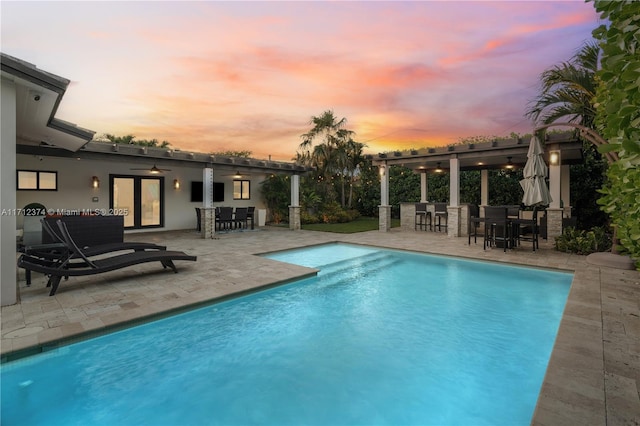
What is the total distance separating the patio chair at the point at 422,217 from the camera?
1508 cm

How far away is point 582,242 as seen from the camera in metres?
8.90

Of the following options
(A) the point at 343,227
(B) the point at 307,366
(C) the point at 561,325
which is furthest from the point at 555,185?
(B) the point at 307,366

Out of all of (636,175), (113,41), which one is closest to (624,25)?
(636,175)

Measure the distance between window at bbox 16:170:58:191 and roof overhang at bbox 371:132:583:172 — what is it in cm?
1255

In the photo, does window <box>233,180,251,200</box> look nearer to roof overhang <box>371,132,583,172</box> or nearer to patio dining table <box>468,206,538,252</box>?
roof overhang <box>371,132,583,172</box>

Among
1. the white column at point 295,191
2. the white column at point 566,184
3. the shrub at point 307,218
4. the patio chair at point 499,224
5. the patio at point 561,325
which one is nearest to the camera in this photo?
the patio at point 561,325

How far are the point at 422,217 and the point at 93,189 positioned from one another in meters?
14.0

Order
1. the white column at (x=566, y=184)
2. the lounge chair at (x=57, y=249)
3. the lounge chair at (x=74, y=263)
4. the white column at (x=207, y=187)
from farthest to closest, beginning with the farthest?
the white column at (x=207, y=187) < the white column at (x=566, y=184) < the lounge chair at (x=57, y=249) < the lounge chair at (x=74, y=263)

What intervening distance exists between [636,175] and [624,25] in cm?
108

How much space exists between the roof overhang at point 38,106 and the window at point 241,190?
8.21m

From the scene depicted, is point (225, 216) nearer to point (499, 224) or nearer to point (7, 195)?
point (7, 195)

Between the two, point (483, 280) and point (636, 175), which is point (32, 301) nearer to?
point (636, 175)

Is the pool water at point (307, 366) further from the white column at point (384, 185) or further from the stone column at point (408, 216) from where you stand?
the stone column at point (408, 216)

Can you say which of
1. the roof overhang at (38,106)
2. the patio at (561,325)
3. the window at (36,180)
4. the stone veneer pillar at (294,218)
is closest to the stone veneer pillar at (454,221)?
the patio at (561,325)
